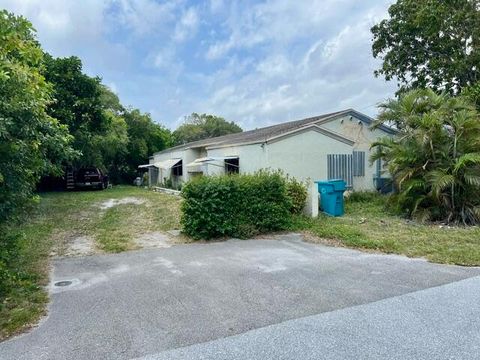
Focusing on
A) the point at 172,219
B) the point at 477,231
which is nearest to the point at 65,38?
the point at 172,219

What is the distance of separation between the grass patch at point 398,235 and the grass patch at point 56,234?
4715 millimetres

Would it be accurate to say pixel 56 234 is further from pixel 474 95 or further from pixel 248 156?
pixel 474 95

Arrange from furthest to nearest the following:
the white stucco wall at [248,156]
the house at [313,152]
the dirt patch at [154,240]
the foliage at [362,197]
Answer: the foliage at [362,197], the white stucco wall at [248,156], the house at [313,152], the dirt patch at [154,240]

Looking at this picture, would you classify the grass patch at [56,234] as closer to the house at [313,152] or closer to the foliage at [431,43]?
the house at [313,152]

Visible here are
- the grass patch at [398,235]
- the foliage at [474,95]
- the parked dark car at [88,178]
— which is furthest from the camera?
the parked dark car at [88,178]

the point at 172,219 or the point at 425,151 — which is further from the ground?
the point at 425,151

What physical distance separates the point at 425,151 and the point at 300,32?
8601mm

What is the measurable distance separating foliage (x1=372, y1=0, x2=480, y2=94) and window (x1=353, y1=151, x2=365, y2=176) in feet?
24.6

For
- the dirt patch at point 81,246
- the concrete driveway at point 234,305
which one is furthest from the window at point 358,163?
the dirt patch at point 81,246

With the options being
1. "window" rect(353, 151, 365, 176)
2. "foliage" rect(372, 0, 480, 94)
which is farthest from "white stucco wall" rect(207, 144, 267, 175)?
"foliage" rect(372, 0, 480, 94)

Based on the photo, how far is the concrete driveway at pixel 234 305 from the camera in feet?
12.0

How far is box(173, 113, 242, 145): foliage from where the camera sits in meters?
50.1

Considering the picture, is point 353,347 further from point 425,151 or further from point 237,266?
point 425,151

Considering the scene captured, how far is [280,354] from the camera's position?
3445 mm
